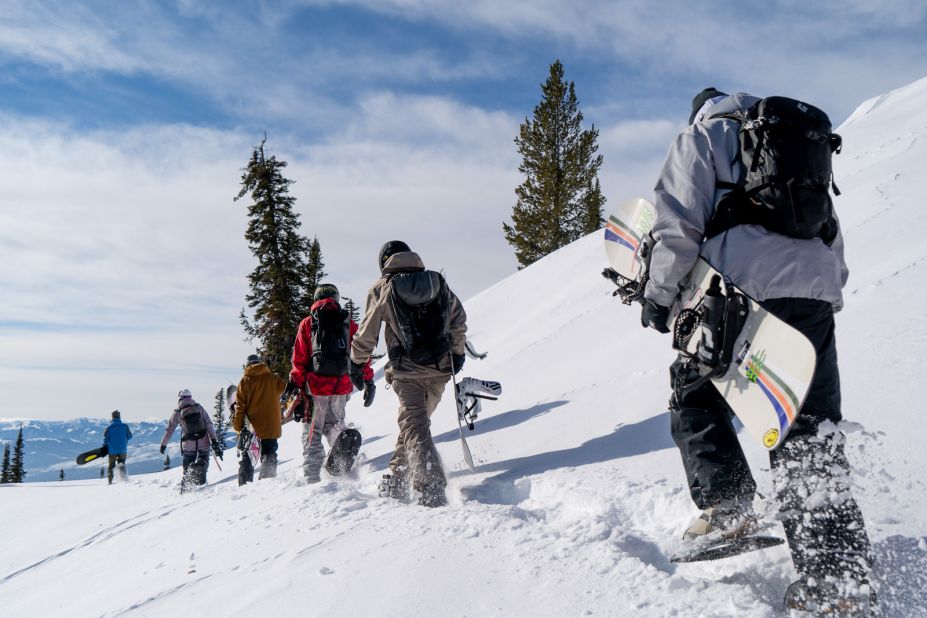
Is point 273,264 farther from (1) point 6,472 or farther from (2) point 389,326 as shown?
(1) point 6,472

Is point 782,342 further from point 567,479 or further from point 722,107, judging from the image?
point 567,479

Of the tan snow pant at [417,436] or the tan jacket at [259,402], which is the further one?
the tan jacket at [259,402]

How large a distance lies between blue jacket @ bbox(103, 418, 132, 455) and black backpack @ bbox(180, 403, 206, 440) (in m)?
6.52

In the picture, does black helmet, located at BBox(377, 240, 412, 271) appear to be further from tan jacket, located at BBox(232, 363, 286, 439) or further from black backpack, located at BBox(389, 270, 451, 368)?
tan jacket, located at BBox(232, 363, 286, 439)

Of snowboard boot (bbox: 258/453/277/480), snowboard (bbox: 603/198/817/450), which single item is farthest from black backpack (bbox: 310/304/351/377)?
snowboard (bbox: 603/198/817/450)

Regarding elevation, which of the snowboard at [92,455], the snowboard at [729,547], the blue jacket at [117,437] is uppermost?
the blue jacket at [117,437]

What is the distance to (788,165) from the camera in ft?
7.12

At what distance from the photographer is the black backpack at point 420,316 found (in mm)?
4578

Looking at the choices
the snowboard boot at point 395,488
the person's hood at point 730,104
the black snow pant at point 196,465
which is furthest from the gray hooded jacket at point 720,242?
the black snow pant at point 196,465

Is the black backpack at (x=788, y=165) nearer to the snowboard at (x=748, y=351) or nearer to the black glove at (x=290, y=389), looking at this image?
the snowboard at (x=748, y=351)

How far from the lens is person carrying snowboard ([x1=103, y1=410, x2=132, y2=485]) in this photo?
15.4 meters

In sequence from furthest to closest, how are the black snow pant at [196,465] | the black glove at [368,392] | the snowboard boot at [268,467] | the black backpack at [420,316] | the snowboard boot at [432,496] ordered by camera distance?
the black snow pant at [196,465] → the snowboard boot at [268,467] → the black glove at [368,392] → the black backpack at [420,316] → the snowboard boot at [432,496]

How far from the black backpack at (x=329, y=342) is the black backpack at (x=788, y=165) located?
4890 millimetres

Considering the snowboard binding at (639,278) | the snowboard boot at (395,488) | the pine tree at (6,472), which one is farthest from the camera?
the pine tree at (6,472)
